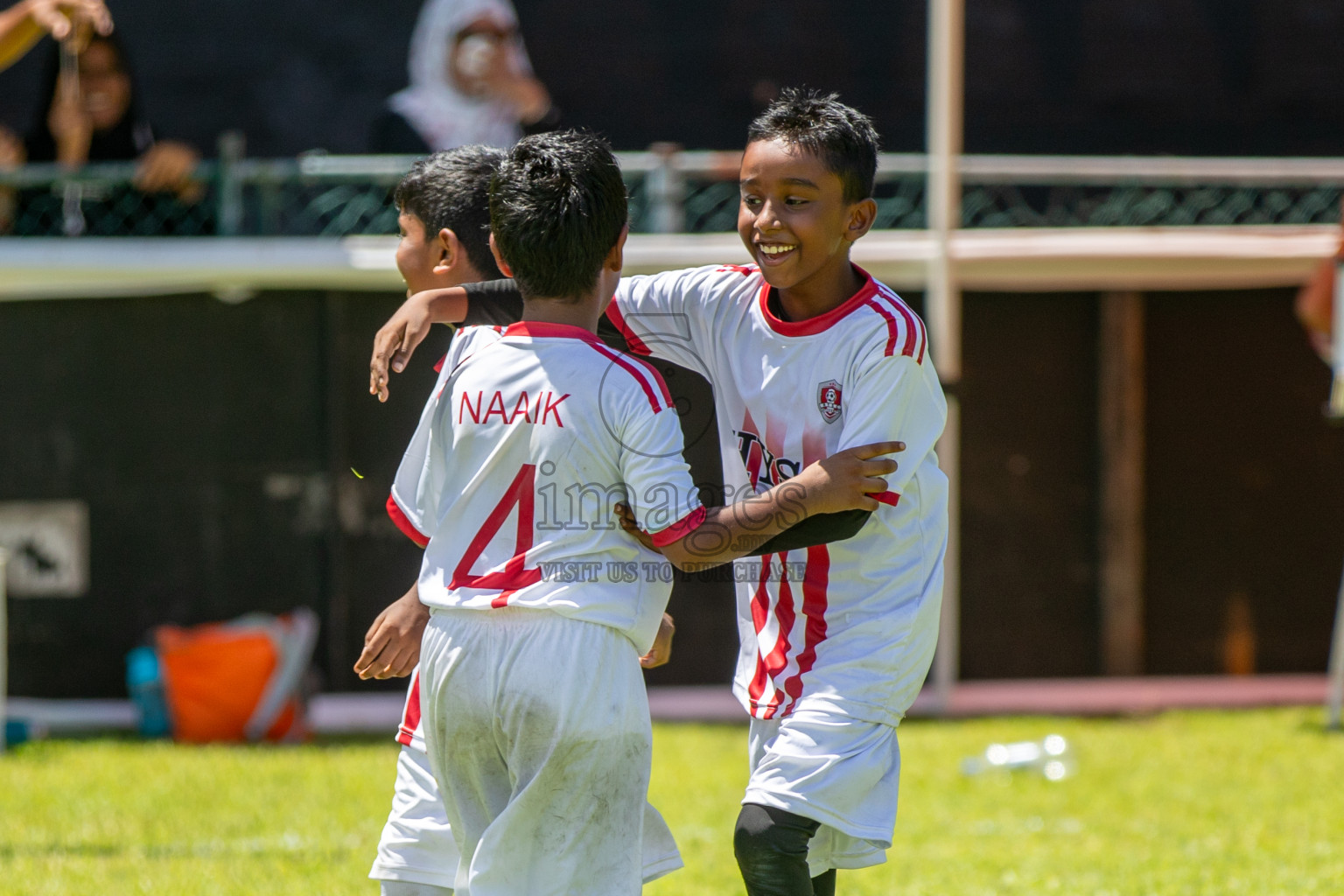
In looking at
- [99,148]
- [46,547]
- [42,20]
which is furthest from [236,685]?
[42,20]

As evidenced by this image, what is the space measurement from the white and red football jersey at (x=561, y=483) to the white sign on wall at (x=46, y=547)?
524 cm

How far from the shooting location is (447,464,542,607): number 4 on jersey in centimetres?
233

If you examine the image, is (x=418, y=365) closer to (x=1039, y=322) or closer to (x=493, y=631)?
(x=1039, y=322)

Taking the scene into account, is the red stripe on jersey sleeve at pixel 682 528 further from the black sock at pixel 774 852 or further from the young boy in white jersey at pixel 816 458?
the black sock at pixel 774 852

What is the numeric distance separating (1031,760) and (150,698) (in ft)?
13.0

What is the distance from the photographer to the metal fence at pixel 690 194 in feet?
22.6

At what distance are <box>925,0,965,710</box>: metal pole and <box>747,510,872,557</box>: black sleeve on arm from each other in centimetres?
436

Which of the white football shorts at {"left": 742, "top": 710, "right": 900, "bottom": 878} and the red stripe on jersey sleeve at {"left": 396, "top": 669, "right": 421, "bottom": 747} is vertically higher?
the red stripe on jersey sleeve at {"left": 396, "top": 669, "right": 421, "bottom": 747}

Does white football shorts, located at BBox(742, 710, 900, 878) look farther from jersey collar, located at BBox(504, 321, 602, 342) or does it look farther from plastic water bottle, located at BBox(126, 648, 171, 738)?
plastic water bottle, located at BBox(126, 648, 171, 738)

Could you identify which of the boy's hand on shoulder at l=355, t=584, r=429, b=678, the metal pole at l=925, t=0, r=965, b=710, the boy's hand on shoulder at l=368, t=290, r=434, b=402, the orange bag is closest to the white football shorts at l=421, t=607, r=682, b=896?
the boy's hand on shoulder at l=355, t=584, r=429, b=678

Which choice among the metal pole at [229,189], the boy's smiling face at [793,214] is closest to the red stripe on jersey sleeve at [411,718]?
the boy's smiling face at [793,214]

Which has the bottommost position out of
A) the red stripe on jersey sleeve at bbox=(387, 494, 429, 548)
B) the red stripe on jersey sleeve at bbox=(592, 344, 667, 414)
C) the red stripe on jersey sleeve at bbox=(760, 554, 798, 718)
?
the red stripe on jersey sleeve at bbox=(760, 554, 798, 718)

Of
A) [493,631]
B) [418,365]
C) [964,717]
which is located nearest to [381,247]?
[418,365]

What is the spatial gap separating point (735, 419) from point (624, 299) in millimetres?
361
